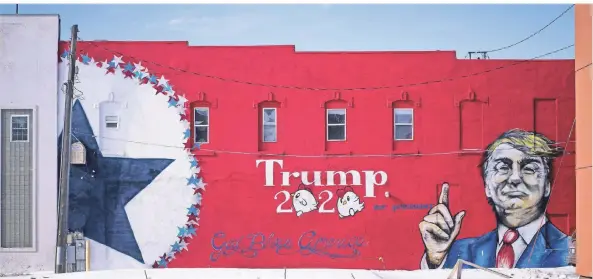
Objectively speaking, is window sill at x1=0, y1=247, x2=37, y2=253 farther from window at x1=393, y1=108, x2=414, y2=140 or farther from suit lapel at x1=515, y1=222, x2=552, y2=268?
suit lapel at x1=515, y1=222, x2=552, y2=268

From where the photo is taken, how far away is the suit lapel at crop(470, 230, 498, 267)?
12.9 meters

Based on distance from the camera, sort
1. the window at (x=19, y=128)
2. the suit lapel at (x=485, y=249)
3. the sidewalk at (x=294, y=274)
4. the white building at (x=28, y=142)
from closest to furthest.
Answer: the sidewalk at (x=294, y=274) → the white building at (x=28, y=142) → the window at (x=19, y=128) → the suit lapel at (x=485, y=249)

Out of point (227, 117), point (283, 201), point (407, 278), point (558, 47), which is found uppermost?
point (558, 47)

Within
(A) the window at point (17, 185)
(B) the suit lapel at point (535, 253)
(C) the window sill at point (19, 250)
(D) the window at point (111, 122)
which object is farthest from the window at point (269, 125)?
(B) the suit lapel at point (535, 253)

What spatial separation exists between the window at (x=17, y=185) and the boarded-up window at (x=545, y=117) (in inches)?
229

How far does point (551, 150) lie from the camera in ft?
41.9

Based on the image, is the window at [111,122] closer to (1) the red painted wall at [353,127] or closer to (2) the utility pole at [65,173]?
(2) the utility pole at [65,173]

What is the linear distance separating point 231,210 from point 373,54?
246cm

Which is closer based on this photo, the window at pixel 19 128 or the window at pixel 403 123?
the window at pixel 19 128

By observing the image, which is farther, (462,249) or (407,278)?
(462,249)

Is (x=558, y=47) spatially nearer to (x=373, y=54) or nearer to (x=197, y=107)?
(x=373, y=54)

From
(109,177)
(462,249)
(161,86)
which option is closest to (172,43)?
(161,86)

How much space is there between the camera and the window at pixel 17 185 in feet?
40.1

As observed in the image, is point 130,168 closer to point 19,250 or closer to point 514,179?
point 19,250
